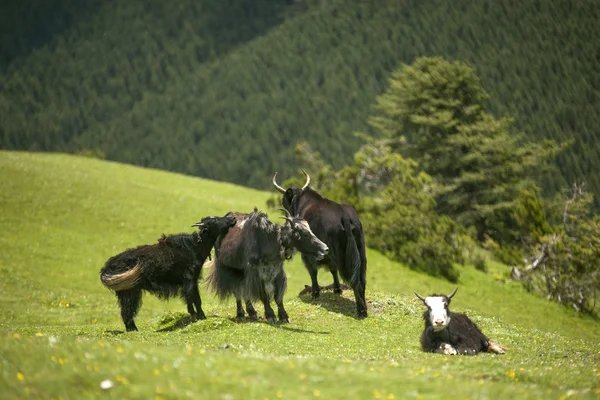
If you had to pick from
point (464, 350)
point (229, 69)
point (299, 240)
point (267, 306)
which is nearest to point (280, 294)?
point (267, 306)

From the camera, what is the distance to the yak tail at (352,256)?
20.5 m

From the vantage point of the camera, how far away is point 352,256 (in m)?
20.8

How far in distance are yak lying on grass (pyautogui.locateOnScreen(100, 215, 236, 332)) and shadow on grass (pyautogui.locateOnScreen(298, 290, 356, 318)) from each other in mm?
4066

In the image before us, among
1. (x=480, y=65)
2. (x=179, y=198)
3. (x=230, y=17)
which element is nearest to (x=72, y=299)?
(x=179, y=198)

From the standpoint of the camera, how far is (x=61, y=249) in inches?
1435

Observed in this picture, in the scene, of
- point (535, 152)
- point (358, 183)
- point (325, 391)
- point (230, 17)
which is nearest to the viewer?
point (325, 391)

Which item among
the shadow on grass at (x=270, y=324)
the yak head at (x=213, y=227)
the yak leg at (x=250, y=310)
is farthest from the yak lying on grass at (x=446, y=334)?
the yak head at (x=213, y=227)

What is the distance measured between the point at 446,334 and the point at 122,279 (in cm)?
802

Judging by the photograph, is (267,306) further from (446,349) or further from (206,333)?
(446,349)

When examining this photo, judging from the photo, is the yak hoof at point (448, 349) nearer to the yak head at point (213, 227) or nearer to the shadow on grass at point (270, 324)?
the shadow on grass at point (270, 324)

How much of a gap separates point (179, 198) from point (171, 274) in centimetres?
2911

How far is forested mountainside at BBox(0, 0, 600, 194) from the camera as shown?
354ft

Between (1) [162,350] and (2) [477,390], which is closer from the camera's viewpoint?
(2) [477,390]

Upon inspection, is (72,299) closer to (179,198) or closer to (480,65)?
(179,198)
